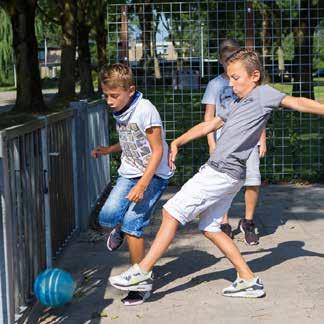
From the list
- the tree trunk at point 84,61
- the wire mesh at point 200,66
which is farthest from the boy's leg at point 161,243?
the tree trunk at point 84,61

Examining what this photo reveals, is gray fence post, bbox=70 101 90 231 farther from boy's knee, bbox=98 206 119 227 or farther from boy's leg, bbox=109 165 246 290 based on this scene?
boy's leg, bbox=109 165 246 290

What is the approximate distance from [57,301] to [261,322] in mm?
1283

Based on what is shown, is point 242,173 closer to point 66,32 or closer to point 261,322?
point 261,322

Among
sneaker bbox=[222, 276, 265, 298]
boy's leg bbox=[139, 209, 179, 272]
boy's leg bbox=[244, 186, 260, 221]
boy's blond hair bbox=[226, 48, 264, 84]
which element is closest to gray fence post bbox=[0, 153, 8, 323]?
boy's leg bbox=[139, 209, 179, 272]

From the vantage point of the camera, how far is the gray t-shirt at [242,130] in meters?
4.75

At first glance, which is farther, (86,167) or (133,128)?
(86,167)

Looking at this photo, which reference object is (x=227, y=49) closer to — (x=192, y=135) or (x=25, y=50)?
(x=192, y=135)

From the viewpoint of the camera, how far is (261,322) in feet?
14.7

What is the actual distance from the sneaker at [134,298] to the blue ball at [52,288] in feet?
1.53

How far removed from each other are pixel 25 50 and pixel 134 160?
18.4 metres

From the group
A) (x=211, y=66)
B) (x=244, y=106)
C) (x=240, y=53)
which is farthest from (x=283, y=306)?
(x=211, y=66)

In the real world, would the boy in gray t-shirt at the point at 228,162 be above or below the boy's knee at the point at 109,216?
above

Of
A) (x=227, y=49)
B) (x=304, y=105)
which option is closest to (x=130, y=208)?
(x=304, y=105)

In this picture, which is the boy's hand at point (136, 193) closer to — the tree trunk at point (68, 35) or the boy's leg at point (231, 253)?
the boy's leg at point (231, 253)
